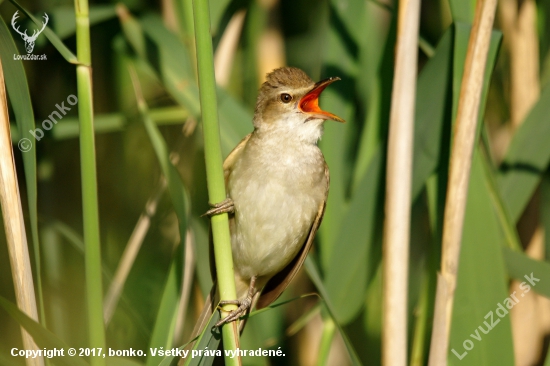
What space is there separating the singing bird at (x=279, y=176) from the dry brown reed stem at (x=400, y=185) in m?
0.22

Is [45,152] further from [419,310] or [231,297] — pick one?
[419,310]

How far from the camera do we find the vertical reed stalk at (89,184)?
4.08ft

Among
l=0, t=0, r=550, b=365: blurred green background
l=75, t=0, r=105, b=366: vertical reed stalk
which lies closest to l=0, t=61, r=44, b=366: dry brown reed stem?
l=0, t=0, r=550, b=365: blurred green background

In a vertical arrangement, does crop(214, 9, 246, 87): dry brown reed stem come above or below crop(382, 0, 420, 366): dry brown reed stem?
above

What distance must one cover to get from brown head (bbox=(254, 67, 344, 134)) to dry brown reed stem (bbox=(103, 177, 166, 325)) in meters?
0.51

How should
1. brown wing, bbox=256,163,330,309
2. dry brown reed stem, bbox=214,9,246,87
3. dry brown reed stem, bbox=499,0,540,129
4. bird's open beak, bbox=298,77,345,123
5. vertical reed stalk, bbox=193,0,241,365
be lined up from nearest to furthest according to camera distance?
vertical reed stalk, bbox=193,0,241,365
bird's open beak, bbox=298,77,345,123
brown wing, bbox=256,163,330,309
dry brown reed stem, bbox=214,9,246,87
dry brown reed stem, bbox=499,0,540,129

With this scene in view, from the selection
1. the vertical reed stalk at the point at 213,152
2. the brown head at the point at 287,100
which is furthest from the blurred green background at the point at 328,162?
the vertical reed stalk at the point at 213,152

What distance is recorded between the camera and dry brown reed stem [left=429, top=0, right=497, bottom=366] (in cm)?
158

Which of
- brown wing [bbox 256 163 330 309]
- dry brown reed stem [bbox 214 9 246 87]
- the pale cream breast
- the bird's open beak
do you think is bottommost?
brown wing [bbox 256 163 330 309]

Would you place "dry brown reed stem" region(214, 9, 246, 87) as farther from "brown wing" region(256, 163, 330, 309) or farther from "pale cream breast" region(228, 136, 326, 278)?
"brown wing" region(256, 163, 330, 309)

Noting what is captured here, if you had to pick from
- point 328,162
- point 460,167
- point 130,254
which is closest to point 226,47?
point 328,162

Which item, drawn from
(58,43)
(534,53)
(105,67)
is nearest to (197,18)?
(58,43)

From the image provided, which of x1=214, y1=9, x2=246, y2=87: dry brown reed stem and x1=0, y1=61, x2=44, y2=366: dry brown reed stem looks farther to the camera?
x1=214, y1=9, x2=246, y2=87: dry brown reed stem

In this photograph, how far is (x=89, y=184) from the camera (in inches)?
49.0
